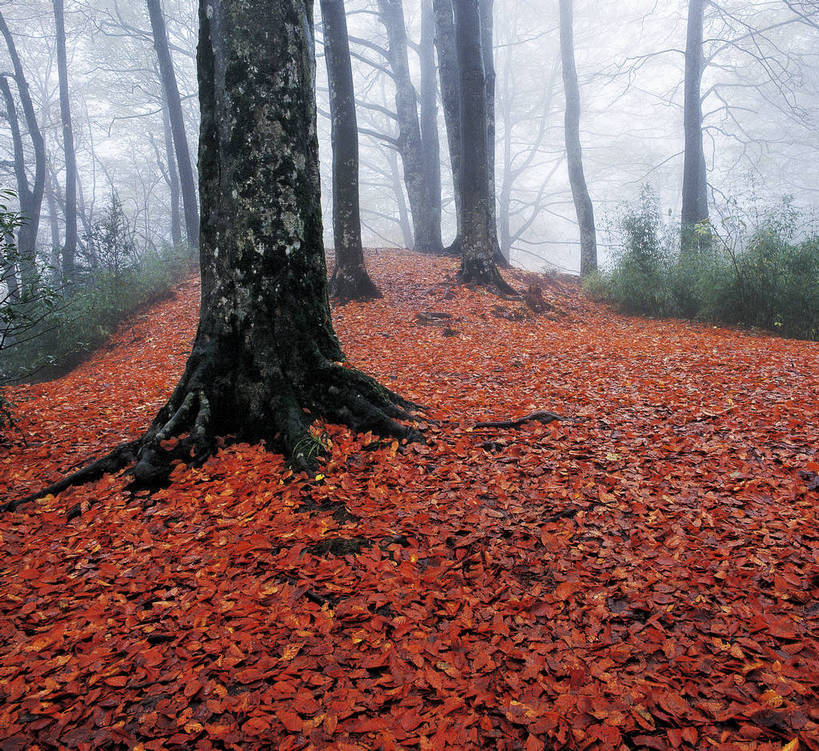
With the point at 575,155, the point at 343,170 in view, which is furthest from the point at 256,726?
the point at 575,155

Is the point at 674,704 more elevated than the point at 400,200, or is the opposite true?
the point at 400,200

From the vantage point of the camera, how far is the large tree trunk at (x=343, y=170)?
9.22m

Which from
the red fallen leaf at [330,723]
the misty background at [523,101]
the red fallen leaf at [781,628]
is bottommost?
the red fallen leaf at [330,723]

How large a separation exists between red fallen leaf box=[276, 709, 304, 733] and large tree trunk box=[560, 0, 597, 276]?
14.1m

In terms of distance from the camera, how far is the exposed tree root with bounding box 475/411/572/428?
3912 millimetres

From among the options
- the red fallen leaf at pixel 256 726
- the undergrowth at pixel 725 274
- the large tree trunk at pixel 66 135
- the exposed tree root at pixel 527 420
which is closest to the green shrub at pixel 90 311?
the large tree trunk at pixel 66 135

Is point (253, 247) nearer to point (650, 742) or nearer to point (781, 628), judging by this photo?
point (650, 742)

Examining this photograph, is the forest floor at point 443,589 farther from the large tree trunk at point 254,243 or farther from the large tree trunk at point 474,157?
the large tree trunk at point 474,157

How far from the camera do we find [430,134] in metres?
16.8

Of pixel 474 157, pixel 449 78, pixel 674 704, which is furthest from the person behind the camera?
pixel 449 78

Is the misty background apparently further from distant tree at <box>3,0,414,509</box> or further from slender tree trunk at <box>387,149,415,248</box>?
distant tree at <box>3,0,414,509</box>

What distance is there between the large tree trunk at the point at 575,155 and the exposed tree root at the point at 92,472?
13.3 meters

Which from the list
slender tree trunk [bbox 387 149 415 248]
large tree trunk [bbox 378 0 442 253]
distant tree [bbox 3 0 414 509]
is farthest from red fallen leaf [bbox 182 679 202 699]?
slender tree trunk [bbox 387 149 415 248]

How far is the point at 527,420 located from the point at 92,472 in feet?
10.7
